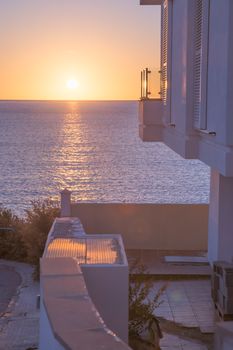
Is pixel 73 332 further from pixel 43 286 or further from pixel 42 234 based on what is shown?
pixel 42 234

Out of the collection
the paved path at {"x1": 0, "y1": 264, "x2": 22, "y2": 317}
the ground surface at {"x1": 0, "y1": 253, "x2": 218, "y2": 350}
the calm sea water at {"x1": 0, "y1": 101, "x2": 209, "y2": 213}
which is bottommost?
the calm sea water at {"x1": 0, "y1": 101, "x2": 209, "y2": 213}

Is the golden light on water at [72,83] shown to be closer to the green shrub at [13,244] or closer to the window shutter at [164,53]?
the green shrub at [13,244]

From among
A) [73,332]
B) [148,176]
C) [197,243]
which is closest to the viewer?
[73,332]

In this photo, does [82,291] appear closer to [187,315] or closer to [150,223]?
[187,315]

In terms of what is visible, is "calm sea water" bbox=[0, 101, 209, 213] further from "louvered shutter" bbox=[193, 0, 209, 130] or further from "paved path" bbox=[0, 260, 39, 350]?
"louvered shutter" bbox=[193, 0, 209, 130]

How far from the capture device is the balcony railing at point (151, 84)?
39.9 feet

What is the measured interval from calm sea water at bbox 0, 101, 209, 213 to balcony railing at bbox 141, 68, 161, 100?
21596 millimetres

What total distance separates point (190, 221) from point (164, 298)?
155 inches

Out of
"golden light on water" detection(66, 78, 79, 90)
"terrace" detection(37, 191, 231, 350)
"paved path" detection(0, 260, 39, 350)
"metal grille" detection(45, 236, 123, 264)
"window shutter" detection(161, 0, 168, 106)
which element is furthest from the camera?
"golden light on water" detection(66, 78, 79, 90)

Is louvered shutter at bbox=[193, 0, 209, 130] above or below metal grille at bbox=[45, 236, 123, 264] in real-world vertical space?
above

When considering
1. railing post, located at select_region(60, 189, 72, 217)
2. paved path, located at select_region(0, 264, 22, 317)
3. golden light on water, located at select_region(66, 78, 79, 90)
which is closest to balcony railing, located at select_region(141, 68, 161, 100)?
railing post, located at select_region(60, 189, 72, 217)

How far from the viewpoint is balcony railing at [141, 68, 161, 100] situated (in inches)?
479

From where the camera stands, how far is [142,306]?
6.72m

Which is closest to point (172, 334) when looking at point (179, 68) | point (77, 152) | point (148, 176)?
point (179, 68)
